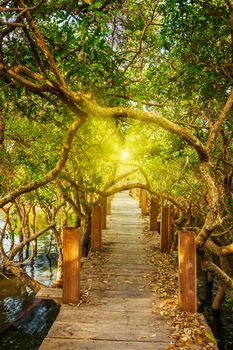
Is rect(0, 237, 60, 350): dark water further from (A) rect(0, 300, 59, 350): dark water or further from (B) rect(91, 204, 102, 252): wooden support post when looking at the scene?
(B) rect(91, 204, 102, 252): wooden support post

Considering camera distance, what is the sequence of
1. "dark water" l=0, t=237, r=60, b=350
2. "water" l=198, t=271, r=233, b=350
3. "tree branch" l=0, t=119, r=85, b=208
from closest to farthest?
"tree branch" l=0, t=119, r=85, b=208, "dark water" l=0, t=237, r=60, b=350, "water" l=198, t=271, r=233, b=350

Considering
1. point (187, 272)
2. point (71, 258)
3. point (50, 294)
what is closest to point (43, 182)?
point (71, 258)

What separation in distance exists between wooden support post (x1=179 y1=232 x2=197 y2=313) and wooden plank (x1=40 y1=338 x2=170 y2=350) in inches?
48.6

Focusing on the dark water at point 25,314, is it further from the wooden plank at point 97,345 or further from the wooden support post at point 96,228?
the wooden plank at point 97,345

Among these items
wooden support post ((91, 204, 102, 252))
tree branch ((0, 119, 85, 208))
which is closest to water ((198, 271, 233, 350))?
wooden support post ((91, 204, 102, 252))

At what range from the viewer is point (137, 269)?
32.2ft

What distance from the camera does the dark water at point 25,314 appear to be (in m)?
13.3

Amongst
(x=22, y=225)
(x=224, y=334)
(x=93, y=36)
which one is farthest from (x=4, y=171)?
(x=224, y=334)

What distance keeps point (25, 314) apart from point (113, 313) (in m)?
9.78

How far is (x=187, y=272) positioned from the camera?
6.70 m

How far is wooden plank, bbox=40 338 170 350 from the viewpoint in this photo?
5391 mm

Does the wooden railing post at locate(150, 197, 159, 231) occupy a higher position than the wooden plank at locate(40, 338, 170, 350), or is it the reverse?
the wooden railing post at locate(150, 197, 159, 231)

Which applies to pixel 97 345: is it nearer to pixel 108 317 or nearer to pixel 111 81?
pixel 108 317

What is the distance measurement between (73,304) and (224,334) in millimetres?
9563
